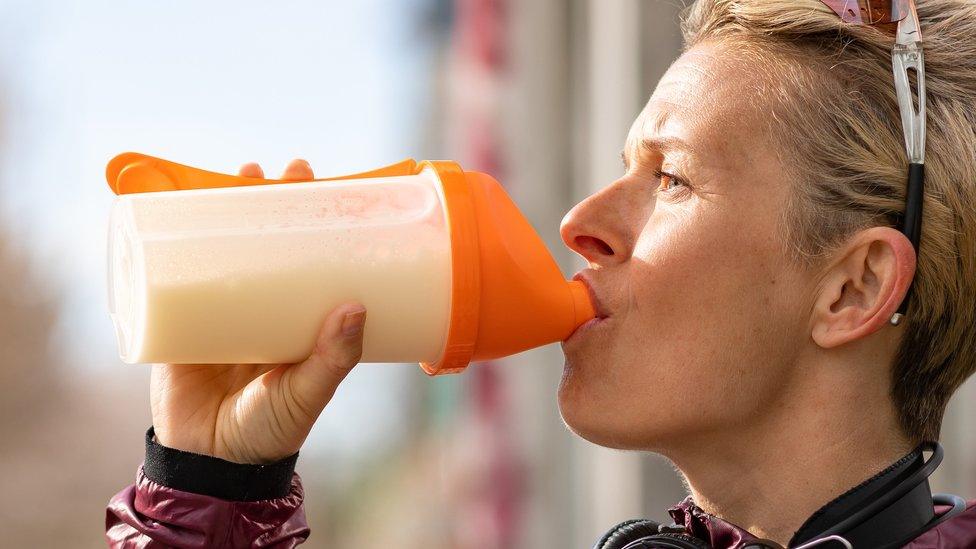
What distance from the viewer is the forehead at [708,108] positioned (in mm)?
1202

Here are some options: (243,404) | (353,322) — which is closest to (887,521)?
(353,322)

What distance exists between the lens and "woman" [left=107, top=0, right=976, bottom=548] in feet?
3.86

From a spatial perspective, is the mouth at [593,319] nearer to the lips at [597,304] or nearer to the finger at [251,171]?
the lips at [597,304]

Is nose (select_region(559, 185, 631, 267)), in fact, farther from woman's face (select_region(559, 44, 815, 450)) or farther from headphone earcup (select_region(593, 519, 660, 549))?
headphone earcup (select_region(593, 519, 660, 549))

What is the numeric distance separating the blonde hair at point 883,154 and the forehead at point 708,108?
0.02 metres

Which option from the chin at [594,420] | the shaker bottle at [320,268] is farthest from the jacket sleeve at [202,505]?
the chin at [594,420]

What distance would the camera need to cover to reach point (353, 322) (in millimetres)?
1043

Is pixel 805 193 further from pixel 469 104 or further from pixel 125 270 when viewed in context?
pixel 469 104

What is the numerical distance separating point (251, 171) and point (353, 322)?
1.13ft

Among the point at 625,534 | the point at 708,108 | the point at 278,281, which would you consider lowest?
the point at 625,534

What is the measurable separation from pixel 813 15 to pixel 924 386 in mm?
429

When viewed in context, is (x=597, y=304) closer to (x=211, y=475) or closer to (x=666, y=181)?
(x=666, y=181)

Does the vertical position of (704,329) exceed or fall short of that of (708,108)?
it falls short

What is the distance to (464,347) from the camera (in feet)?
3.61
